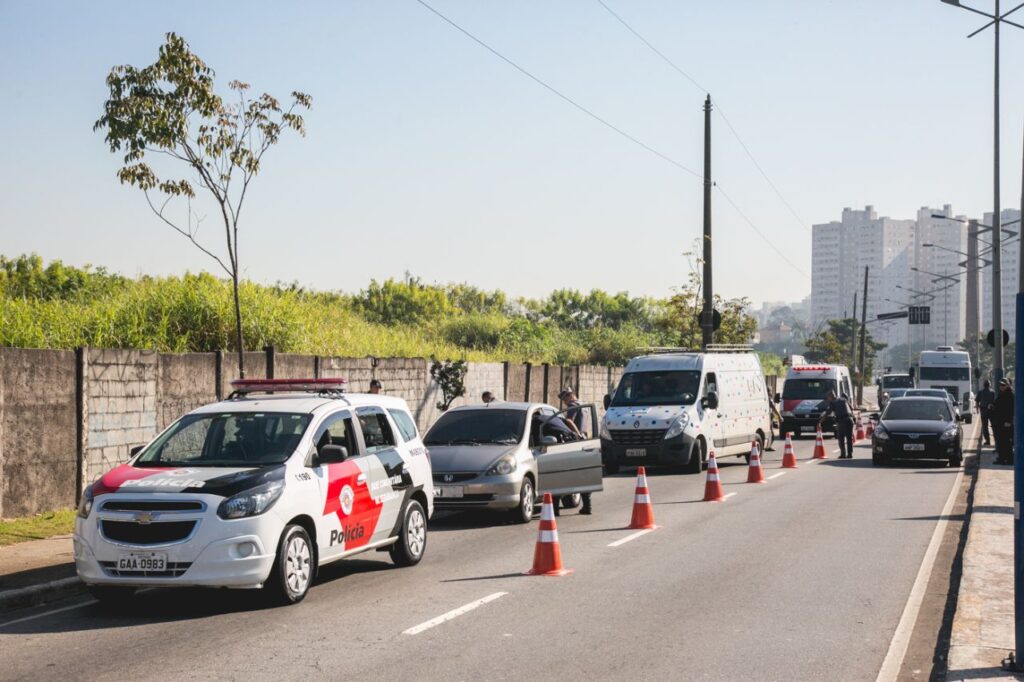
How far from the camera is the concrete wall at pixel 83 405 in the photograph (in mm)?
15750

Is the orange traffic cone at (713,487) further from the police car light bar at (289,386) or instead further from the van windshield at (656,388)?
the police car light bar at (289,386)

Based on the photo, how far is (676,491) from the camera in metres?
22.1

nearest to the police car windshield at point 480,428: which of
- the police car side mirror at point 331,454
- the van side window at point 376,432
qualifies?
the van side window at point 376,432

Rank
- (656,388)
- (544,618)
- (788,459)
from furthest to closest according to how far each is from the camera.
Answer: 1. (788,459)
2. (656,388)
3. (544,618)

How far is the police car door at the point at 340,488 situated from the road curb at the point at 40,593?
2407 millimetres

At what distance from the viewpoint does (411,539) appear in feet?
42.2

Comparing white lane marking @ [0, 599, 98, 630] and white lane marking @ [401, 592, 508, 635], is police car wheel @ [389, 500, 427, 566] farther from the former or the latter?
white lane marking @ [0, 599, 98, 630]

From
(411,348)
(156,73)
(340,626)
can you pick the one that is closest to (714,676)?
(340,626)

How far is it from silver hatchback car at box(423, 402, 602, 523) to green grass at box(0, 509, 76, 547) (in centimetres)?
461

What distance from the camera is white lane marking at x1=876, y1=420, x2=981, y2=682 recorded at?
333 inches

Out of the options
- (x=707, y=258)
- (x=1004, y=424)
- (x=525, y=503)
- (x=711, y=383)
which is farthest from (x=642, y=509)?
(x=707, y=258)

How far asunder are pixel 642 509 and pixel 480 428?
8.32 ft

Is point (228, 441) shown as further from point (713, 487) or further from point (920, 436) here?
point (920, 436)

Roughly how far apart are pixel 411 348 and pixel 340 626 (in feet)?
74.4
